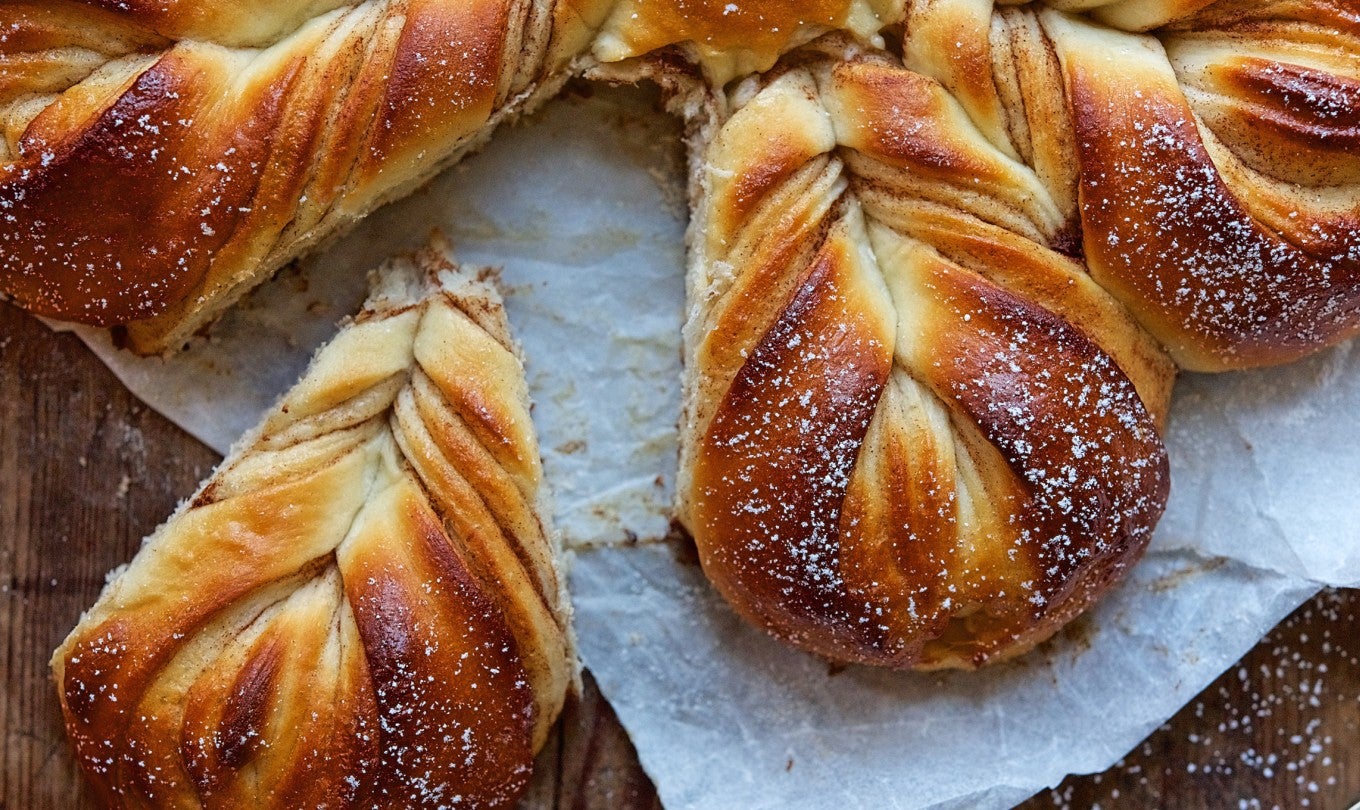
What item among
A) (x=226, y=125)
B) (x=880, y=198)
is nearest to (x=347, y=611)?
(x=226, y=125)

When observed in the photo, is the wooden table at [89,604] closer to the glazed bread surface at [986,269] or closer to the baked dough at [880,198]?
the baked dough at [880,198]

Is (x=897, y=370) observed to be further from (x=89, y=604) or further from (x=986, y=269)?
(x=89, y=604)

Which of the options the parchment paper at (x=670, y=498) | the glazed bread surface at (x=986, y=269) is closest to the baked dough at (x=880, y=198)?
the glazed bread surface at (x=986, y=269)

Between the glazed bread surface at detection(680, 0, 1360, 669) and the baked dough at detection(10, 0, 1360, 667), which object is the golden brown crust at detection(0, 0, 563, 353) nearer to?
the baked dough at detection(10, 0, 1360, 667)

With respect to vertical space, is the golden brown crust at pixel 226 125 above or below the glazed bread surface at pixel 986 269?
above

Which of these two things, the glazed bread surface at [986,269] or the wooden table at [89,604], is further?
the wooden table at [89,604]

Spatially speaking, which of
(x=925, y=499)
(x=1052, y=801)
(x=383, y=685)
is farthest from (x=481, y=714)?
(x=1052, y=801)

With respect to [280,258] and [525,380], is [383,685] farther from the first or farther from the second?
[280,258]
